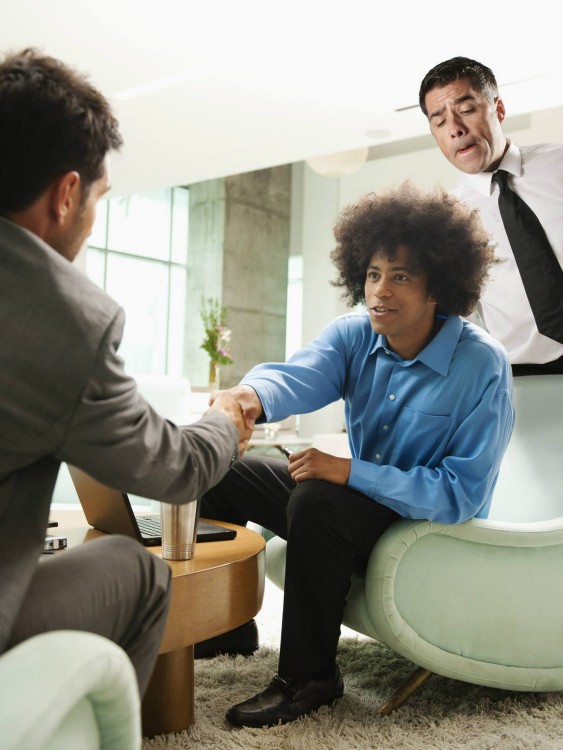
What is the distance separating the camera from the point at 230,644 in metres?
2.29

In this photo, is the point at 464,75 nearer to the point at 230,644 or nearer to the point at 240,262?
the point at 230,644

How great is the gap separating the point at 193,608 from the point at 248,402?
0.65 metres

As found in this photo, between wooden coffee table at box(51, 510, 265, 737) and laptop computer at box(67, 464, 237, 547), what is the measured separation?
28mm

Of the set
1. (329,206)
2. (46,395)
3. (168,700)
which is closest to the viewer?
(46,395)

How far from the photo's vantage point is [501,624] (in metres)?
1.84

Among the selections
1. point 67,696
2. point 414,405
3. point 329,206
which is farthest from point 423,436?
point 329,206

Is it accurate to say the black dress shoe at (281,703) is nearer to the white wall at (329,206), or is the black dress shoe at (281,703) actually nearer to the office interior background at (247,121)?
the office interior background at (247,121)

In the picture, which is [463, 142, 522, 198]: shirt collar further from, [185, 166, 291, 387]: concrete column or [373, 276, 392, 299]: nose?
[185, 166, 291, 387]: concrete column

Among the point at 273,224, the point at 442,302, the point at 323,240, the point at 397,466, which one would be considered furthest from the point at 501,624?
the point at 273,224

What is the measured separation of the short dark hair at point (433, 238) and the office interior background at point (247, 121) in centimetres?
19

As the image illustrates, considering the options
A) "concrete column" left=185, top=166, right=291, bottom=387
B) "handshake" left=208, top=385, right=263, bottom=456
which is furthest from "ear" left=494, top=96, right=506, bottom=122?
"concrete column" left=185, top=166, right=291, bottom=387

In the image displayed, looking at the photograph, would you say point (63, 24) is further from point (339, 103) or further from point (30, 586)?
point (30, 586)

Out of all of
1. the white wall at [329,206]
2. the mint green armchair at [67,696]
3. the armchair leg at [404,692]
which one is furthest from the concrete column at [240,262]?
the mint green armchair at [67,696]

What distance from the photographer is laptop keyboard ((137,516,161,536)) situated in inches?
72.8
